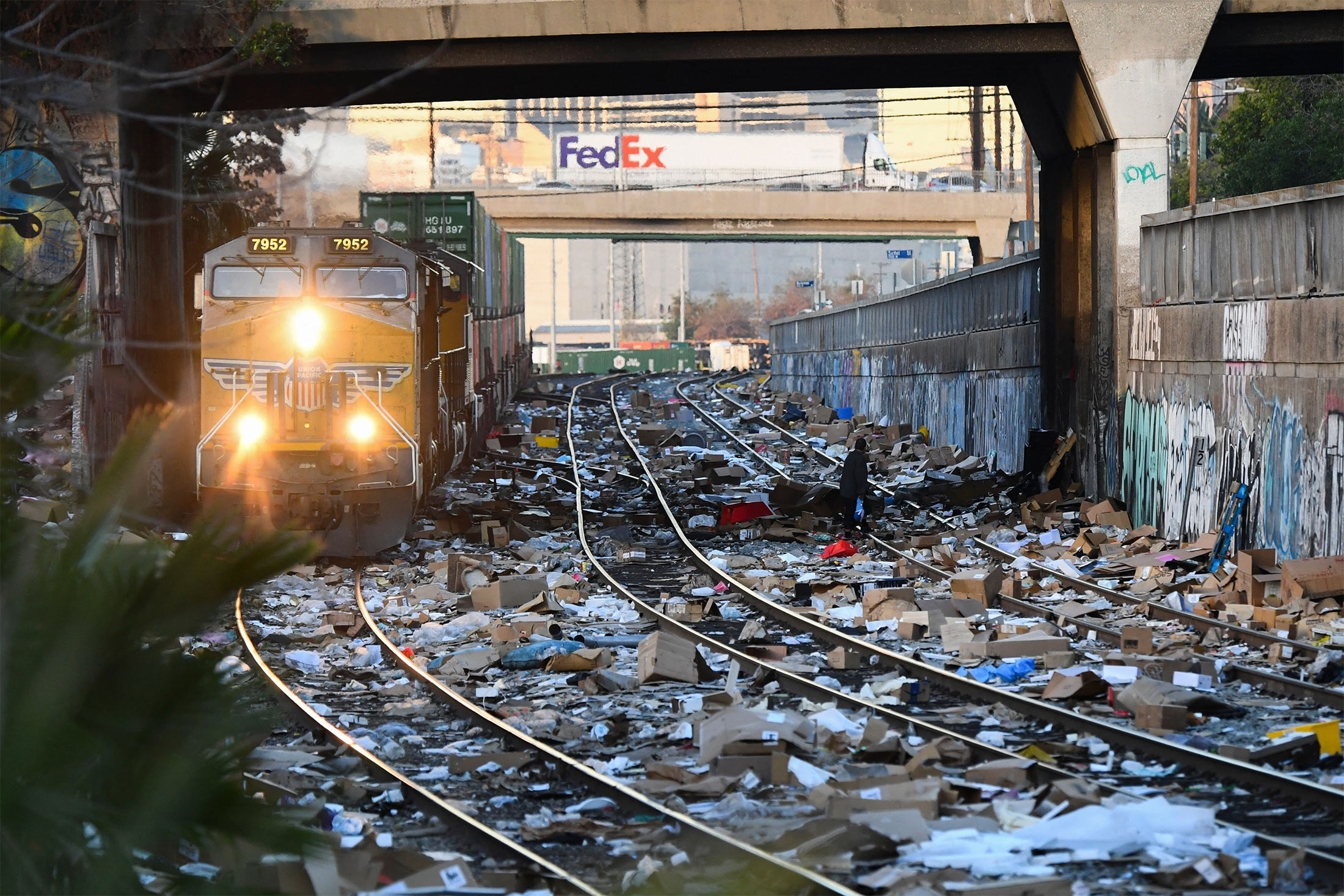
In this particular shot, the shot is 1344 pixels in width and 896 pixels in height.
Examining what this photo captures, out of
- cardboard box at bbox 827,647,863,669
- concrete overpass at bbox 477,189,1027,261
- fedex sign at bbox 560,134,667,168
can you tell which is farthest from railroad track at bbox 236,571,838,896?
fedex sign at bbox 560,134,667,168

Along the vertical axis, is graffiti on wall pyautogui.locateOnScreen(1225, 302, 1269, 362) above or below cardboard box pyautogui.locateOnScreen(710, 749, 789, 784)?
above

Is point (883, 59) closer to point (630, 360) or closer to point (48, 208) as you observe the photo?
point (48, 208)

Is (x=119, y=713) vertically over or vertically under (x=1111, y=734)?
over

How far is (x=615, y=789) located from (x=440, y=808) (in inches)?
38.5

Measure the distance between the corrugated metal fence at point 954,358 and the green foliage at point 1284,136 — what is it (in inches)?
481

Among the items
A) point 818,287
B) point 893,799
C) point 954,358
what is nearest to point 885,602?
point 893,799

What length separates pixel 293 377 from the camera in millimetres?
16594

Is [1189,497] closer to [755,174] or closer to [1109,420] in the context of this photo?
[1109,420]

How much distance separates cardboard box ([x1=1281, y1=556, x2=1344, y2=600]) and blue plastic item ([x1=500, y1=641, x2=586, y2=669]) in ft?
21.5

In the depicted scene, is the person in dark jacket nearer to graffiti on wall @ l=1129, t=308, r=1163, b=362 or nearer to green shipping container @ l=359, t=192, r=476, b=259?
graffiti on wall @ l=1129, t=308, r=1163, b=362

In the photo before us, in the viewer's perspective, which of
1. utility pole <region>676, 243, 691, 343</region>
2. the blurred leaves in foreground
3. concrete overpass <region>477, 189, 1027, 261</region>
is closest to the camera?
the blurred leaves in foreground

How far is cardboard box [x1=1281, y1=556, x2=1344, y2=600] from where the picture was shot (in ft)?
42.1

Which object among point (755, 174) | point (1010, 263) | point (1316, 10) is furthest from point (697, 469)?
point (755, 174)

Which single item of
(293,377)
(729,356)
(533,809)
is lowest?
(533,809)
